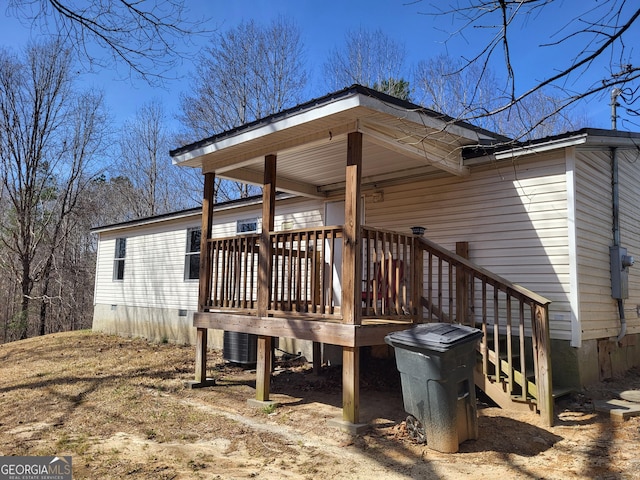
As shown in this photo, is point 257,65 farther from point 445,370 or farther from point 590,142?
point 445,370

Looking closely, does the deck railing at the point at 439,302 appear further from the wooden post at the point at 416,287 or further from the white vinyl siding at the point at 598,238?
the white vinyl siding at the point at 598,238

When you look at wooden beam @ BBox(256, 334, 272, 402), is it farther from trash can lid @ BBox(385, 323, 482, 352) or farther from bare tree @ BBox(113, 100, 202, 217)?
bare tree @ BBox(113, 100, 202, 217)

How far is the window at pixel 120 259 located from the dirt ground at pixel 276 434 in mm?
7043

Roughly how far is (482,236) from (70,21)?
5.57 m

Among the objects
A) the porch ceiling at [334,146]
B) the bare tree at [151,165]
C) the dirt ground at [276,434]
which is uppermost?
the bare tree at [151,165]

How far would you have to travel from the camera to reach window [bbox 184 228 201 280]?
11898 millimetres

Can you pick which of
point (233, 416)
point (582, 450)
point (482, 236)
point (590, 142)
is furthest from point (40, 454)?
point (590, 142)

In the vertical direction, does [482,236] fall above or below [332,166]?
below

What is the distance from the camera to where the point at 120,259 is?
14.5m

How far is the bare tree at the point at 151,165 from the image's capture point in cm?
2452

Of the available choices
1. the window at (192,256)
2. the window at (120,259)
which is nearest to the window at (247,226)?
the window at (192,256)

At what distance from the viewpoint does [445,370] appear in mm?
4094

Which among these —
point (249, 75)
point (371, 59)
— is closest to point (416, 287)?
point (371, 59)

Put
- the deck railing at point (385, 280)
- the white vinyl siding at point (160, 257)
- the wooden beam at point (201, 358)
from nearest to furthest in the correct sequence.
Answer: the deck railing at point (385, 280) < the wooden beam at point (201, 358) < the white vinyl siding at point (160, 257)
